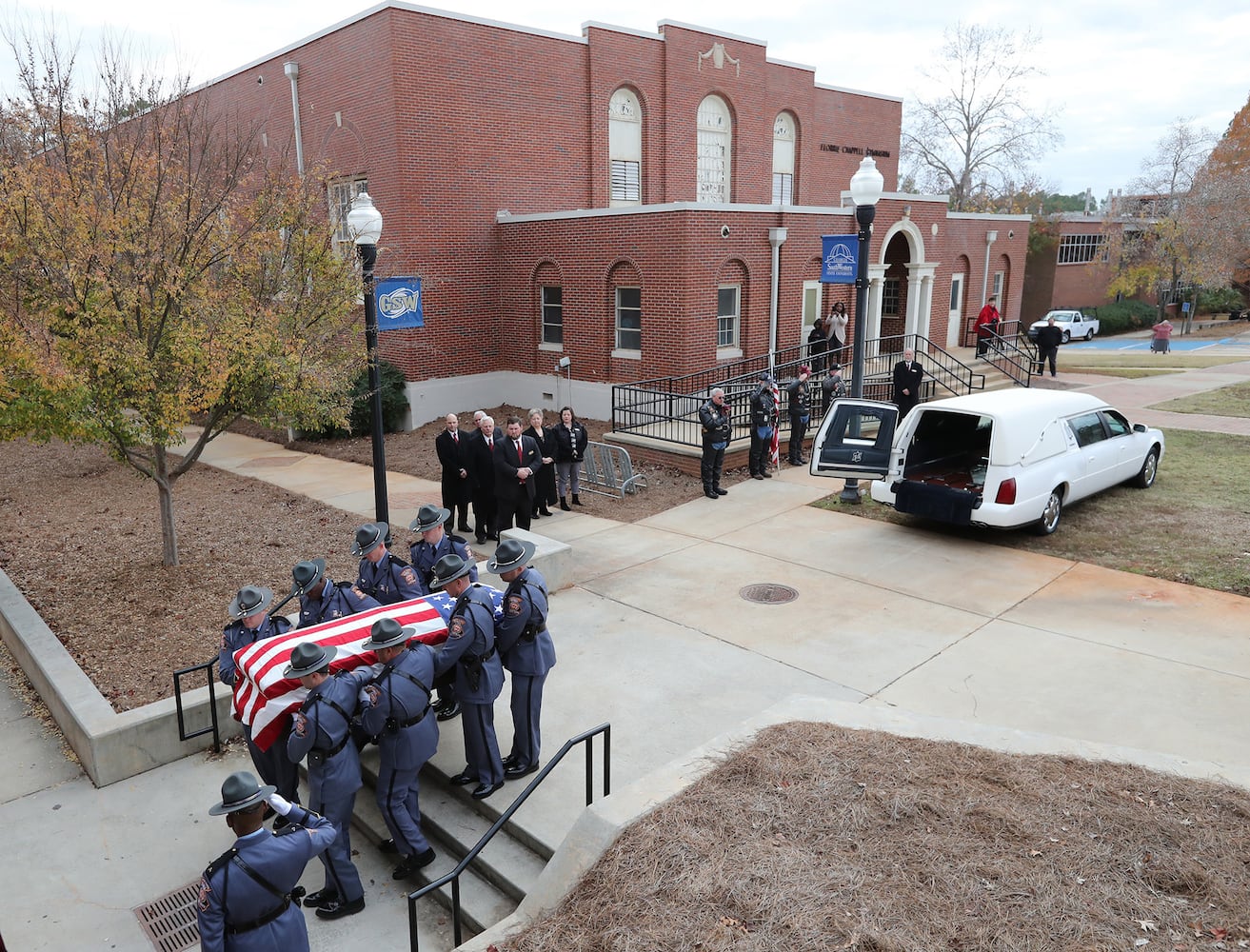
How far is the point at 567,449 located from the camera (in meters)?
12.9

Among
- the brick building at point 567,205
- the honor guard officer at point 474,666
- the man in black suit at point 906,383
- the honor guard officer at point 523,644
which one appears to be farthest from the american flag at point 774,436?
the honor guard officer at point 474,666

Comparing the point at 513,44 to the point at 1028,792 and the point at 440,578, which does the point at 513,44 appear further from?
the point at 1028,792

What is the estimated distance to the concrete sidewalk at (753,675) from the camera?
18.7 ft

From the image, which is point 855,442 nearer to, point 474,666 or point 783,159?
point 474,666

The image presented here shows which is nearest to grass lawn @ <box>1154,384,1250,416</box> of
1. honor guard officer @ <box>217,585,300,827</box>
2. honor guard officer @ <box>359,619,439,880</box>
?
honor guard officer @ <box>359,619,439,880</box>

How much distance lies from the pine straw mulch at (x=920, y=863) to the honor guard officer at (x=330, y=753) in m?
1.38

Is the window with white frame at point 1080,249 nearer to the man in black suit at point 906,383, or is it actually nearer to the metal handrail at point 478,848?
the man in black suit at point 906,383

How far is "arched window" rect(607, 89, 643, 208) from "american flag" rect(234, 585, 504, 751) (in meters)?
18.8

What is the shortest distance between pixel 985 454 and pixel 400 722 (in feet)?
32.4

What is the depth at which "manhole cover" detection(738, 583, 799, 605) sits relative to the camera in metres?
9.54

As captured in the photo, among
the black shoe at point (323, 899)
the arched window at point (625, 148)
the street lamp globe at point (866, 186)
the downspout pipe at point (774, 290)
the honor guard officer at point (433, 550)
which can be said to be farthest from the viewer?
the arched window at point (625, 148)

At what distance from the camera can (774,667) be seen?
310 inches

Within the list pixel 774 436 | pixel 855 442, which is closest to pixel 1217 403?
pixel 774 436

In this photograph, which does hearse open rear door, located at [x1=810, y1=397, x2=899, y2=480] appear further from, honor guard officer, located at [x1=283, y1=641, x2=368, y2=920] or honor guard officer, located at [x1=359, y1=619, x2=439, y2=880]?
honor guard officer, located at [x1=283, y1=641, x2=368, y2=920]
